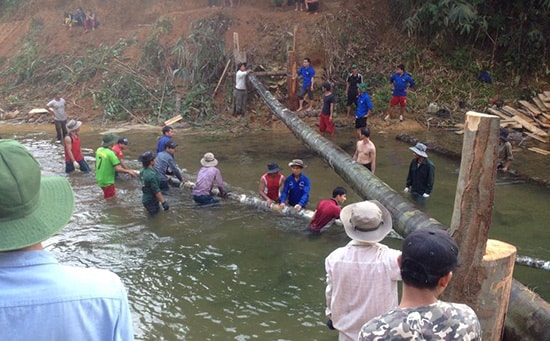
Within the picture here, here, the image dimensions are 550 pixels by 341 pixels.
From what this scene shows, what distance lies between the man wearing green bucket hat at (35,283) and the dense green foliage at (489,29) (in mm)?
15618

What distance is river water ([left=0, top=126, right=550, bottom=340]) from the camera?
212 inches

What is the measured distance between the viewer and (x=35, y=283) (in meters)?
1.53

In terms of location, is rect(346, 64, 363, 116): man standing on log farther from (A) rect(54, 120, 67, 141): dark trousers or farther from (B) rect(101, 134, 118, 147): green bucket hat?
(A) rect(54, 120, 67, 141): dark trousers

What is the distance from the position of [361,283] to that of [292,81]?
1265 cm

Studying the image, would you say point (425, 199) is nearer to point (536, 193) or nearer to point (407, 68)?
point (536, 193)

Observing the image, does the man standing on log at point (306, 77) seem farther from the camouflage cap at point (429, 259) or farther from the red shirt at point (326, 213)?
the camouflage cap at point (429, 259)

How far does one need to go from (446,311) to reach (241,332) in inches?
134

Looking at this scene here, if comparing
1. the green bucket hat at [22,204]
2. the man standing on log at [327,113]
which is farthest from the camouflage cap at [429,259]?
the man standing on log at [327,113]

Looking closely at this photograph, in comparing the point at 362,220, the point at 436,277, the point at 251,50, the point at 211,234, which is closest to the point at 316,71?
the point at 251,50

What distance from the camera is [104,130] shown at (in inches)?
627

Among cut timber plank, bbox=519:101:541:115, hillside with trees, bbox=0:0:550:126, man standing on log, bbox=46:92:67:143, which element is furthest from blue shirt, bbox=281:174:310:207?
cut timber plank, bbox=519:101:541:115

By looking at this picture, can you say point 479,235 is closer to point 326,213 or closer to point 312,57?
point 326,213

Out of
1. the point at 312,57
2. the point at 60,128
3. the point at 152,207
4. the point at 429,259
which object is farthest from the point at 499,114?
the point at 429,259

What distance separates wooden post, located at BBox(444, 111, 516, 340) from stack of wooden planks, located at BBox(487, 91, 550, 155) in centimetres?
1035
